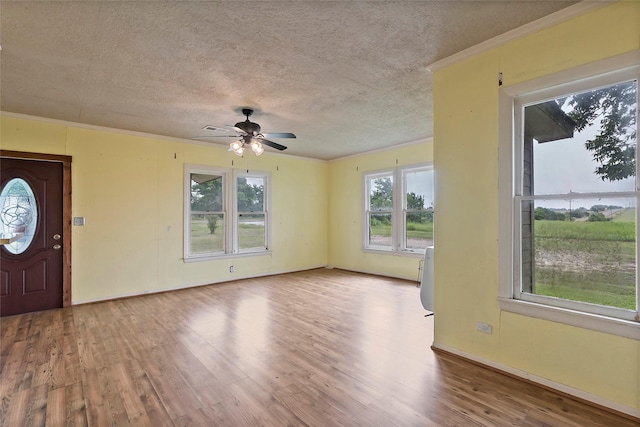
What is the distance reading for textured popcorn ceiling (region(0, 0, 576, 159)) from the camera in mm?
2180

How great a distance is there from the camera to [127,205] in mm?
5156

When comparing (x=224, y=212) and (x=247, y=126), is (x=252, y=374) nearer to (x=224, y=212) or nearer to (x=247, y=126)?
(x=247, y=126)

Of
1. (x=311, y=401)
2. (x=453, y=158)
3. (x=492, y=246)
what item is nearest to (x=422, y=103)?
(x=453, y=158)

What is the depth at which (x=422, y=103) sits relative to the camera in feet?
13.1

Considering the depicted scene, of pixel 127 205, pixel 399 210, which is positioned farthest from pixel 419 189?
pixel 127 205

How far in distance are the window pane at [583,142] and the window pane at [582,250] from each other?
0.14 meters

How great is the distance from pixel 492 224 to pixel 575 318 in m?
0.86

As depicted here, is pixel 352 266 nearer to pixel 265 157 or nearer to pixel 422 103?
pixel 265 157

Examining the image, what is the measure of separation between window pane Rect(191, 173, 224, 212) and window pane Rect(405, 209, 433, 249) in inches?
150

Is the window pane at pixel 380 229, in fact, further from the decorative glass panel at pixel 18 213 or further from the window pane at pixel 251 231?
the decorative glass panel at pixel 18 213

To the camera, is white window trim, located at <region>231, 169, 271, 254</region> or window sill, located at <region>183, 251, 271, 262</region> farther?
white window trim, located at <region>231, 169, 271, 254</region>

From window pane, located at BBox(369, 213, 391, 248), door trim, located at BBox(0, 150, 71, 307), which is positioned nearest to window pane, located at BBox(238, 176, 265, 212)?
window pane, located at BBox(369, 213, 391, 248)

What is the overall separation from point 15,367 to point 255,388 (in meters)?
2.21

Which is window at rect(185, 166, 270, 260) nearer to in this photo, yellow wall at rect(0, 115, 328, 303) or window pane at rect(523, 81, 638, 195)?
yellow wall at rect(0, 115, 328, 303)
